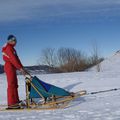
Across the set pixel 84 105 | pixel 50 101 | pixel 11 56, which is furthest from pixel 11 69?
pixel 84 105

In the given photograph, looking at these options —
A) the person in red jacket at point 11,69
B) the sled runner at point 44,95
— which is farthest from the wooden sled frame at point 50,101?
the person in red jacket at point 11,69

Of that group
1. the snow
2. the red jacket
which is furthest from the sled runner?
the red jacket

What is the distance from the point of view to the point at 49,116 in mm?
8430

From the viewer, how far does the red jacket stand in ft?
32.2

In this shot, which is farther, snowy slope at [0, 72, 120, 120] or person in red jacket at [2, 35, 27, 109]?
person in red jacket at [2, 35, 27, 109]

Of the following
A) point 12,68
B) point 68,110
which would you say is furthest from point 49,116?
point 12,68

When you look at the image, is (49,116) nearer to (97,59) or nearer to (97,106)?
(97,106)

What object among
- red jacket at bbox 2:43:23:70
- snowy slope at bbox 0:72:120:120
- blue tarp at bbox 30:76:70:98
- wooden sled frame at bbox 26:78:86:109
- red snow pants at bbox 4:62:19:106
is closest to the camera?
snowy slope at bbox 0:72:120:120

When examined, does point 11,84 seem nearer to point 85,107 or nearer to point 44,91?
point 44,91

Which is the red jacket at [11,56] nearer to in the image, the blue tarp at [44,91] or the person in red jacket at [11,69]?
the person in red jacket at [11,69]

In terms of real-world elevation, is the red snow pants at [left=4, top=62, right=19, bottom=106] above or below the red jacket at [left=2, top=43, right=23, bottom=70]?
below

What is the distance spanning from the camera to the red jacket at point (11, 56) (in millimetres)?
9812

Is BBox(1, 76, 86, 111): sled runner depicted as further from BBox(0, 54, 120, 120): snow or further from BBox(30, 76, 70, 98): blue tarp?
BBox(0, 54, 120, 120): snow

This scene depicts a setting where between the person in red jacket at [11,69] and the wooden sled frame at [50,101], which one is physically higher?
the person in red jacket at [11,69]
